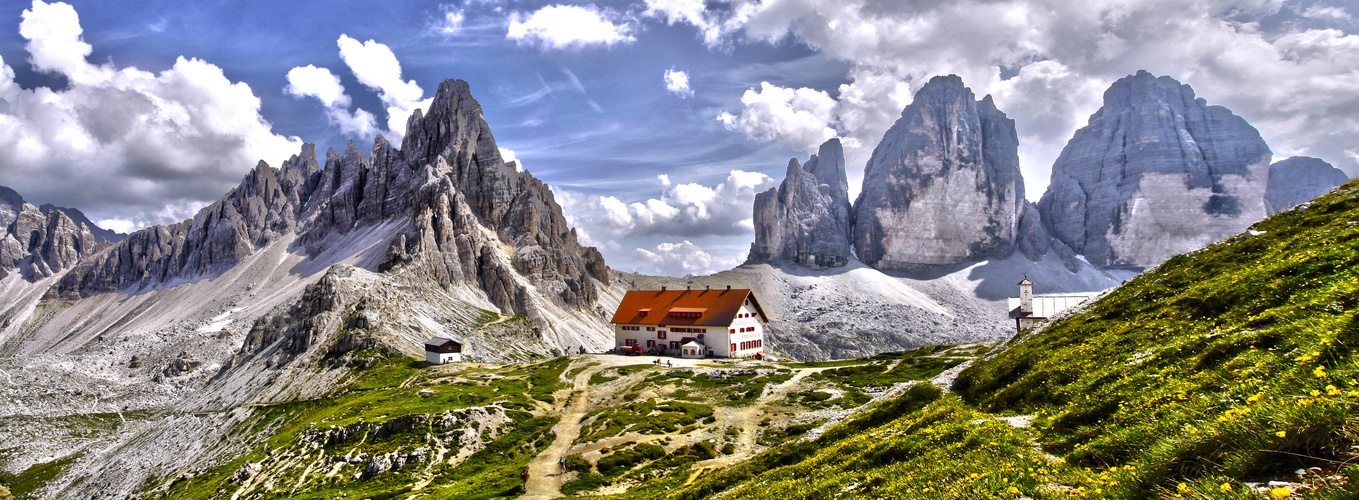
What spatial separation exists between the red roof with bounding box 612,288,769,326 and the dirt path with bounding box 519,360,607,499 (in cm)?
2209

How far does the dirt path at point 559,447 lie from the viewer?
132 ft

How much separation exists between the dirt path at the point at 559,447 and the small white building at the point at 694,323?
20677 millimetres

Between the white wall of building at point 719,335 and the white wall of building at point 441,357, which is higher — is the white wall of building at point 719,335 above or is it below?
above

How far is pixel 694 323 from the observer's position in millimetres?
97438

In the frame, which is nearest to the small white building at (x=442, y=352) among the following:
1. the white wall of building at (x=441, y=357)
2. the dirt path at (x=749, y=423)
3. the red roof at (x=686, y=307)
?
the white wall of building at (x=441, y=357)

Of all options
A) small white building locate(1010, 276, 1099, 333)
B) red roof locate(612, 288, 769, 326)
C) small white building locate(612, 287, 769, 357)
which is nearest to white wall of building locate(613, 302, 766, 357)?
small white building locate(612, 287, 769, 357)

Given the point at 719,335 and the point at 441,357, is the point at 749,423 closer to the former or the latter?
the point at 719,335

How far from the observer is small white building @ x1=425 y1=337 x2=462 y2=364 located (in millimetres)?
109200

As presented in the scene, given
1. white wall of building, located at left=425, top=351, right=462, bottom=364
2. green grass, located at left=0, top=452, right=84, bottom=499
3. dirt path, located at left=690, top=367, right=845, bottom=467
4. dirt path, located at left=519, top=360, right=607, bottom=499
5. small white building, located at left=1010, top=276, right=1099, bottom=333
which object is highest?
small white building, located at left=1010, top=276, right=1099, bottom=333

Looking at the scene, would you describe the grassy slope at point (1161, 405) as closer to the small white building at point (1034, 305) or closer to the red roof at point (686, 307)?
the small white building at point (1034, 305)

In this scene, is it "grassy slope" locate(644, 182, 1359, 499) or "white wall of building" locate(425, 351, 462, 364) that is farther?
"white wall of building" locate(425, 351, 462, 364)

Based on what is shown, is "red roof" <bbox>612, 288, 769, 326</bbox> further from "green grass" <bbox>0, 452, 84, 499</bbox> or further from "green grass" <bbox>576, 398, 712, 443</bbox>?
"green grass" <bbox>0, 452, 84, 499</bbox>

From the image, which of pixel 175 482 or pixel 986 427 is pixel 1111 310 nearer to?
pixel 986 427

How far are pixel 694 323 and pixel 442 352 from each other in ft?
160
